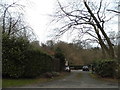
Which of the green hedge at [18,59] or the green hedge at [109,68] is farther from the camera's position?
the green hedge at [109,68]

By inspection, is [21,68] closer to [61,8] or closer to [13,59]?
[13,59]

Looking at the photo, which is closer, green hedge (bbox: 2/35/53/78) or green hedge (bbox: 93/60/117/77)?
green hedge (bbox: 2/35/53/78)

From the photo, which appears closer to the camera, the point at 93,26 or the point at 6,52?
the point at 6,52

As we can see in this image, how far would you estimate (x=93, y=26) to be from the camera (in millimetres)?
30125

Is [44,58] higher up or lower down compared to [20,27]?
lower down

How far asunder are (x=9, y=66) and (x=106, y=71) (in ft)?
36.3

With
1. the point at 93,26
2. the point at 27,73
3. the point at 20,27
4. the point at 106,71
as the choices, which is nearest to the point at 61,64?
the point at 20,27

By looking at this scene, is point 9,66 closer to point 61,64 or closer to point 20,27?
point 20,27

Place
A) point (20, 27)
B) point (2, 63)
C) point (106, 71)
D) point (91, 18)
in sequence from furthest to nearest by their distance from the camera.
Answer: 1. point (20, 27)
2. point (91, 18)
3. point (106, 71)
4. point (2, 63)

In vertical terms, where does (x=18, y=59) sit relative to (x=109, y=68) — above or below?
above

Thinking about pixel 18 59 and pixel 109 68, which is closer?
pixel 18 59

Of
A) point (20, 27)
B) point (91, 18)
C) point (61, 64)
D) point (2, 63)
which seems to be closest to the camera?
point (2, 63)

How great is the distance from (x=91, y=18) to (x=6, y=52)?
12.9 metres

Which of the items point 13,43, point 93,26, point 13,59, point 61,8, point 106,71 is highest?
point 61,8
